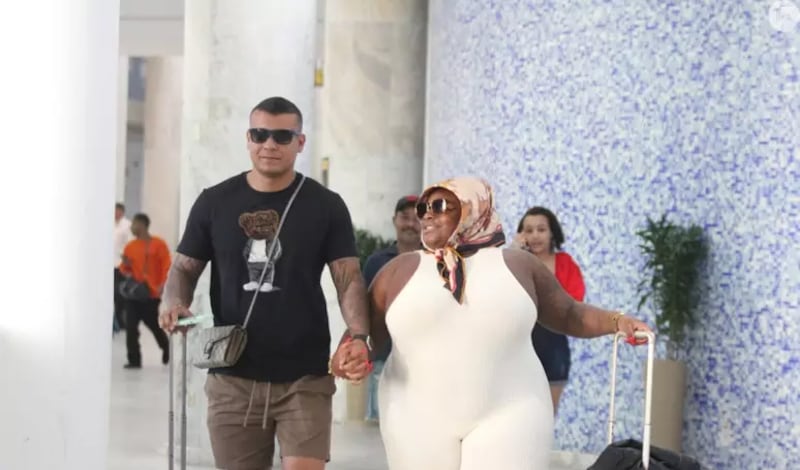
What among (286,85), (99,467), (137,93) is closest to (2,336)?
(99,467)

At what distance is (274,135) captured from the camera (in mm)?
5082

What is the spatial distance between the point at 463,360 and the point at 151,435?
22.0ft

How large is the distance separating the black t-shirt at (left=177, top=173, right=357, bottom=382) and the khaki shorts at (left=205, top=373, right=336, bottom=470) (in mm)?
42

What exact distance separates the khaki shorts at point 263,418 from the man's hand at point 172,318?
0.25 meters

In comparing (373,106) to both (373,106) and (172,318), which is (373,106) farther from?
(172,318)

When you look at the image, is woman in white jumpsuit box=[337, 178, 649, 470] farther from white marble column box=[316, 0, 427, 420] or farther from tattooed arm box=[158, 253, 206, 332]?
white marble column box=[316, 0, 427, 420]

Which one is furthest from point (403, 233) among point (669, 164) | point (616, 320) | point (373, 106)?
point (373, 106)

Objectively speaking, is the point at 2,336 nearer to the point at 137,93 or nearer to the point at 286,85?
the point at 286,85

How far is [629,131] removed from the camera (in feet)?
31.3

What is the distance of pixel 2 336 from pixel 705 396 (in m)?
5.37

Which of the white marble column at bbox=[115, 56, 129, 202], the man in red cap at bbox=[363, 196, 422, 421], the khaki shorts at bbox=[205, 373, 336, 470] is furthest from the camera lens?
the white marble column at bbox=[115, 56, 129, 202]

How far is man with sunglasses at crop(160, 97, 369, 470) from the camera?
5.02m

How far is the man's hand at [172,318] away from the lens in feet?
16.2

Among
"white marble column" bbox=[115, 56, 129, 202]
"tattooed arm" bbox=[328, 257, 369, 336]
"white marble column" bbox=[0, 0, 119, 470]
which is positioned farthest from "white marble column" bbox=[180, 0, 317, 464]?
"white marble column" bbox=[115, 56, 129, 202]
